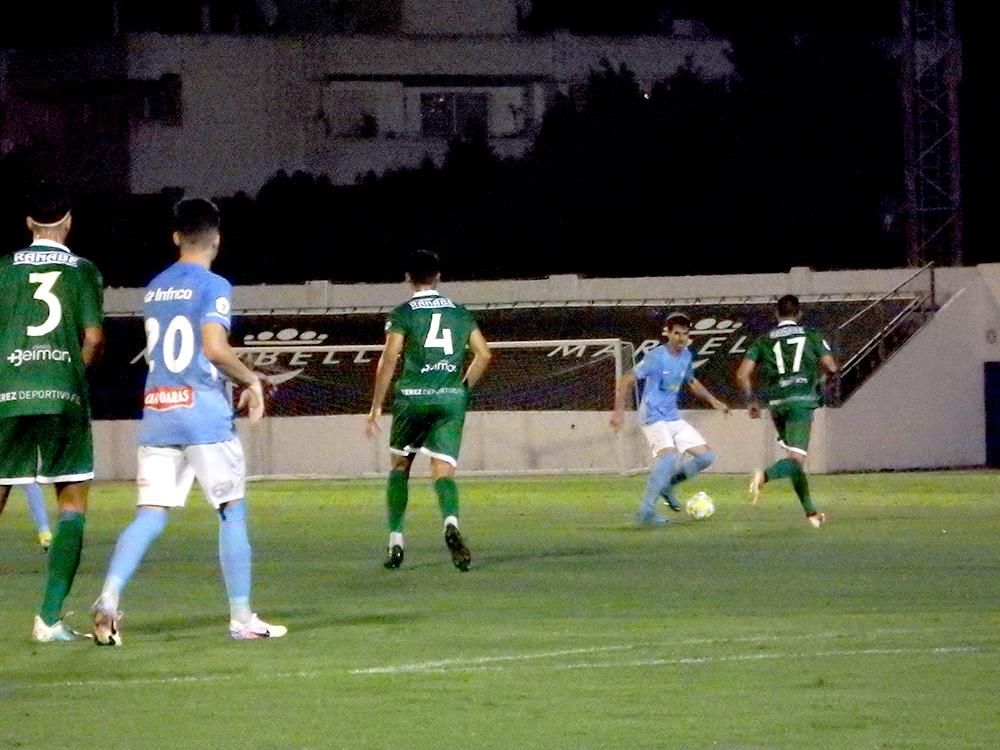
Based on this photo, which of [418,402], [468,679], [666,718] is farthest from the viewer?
[418,402]

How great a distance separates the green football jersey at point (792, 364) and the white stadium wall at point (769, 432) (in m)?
10.5

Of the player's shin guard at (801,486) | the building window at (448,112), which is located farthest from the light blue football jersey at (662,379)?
the building window at (448,112)

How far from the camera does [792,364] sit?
57.1 feet

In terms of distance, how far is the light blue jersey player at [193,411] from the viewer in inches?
373

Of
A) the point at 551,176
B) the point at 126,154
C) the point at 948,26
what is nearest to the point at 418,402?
the point at 948,26

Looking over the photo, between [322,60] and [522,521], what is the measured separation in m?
37.6

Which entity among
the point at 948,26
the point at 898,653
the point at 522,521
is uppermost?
the point at 948,26

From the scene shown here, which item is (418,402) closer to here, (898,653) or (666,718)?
(898,653)

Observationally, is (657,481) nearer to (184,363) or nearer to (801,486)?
(801,486)

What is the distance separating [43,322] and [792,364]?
9005mm

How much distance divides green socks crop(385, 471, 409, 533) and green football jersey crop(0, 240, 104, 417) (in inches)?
166

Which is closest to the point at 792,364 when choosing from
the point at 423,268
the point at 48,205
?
Answer: the point at 423,268

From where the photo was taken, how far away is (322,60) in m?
54.9

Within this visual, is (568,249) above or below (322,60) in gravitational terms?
below
